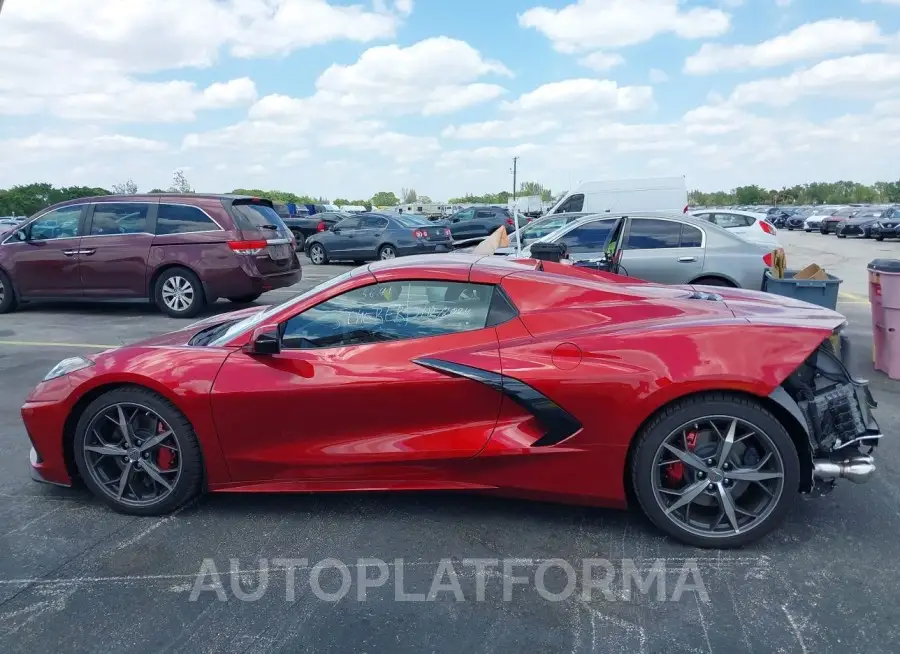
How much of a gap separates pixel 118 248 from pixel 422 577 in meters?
8.68

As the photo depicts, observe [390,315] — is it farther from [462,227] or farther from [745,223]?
[462,227]

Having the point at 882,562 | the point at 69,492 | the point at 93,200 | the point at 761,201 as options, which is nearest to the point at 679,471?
the point at 882,562

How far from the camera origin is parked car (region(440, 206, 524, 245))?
24.4m

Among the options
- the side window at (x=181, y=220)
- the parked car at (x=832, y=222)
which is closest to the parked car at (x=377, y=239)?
the side window at (x=181, y=220)

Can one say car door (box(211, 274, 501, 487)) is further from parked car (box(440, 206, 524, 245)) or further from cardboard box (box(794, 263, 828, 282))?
parked car (box(440, 206, 524, 245))

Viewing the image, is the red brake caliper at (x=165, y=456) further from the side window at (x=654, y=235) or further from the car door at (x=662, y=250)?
the side window at (x=654, y=235)

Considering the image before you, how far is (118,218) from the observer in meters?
10.2

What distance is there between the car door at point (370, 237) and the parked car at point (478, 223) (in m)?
4.40

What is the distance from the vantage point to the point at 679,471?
329 cm

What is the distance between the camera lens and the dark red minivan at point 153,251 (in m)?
9.93

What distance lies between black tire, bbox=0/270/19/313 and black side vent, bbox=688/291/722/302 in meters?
10.4

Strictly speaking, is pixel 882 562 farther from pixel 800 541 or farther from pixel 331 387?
pixel 331 387

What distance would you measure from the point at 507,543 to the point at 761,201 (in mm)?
112789

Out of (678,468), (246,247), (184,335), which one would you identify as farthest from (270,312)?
(246,247)
